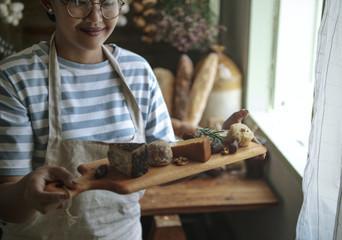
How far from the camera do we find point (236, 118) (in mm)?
652

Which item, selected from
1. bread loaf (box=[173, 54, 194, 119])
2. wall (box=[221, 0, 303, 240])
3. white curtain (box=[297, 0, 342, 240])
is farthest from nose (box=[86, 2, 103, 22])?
bread loaf (box=[173, 54, 194, 119])

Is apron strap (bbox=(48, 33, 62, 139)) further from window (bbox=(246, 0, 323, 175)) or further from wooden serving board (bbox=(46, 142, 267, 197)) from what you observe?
window (bbox=(246, 0, 323, 175))

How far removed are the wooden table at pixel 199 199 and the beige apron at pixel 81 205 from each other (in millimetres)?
401

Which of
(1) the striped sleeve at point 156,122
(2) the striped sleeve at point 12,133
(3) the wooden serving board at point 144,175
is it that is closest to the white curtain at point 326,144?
(3) the wooden serving board at point 144,175

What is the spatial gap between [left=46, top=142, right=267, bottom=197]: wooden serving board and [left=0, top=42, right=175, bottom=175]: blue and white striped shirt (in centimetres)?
12

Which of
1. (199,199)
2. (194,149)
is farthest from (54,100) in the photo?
(199,199)

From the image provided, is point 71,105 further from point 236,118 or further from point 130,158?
point 236,118

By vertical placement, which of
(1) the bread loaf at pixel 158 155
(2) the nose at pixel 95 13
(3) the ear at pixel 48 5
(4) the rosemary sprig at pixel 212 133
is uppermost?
(3) the ear at pixel 48 5

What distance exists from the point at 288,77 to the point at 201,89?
13.8 inches

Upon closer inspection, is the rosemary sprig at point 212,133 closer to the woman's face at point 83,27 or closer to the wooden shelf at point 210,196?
the woman's face at point 83,27

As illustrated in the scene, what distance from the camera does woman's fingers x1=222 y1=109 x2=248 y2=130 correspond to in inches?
25.5

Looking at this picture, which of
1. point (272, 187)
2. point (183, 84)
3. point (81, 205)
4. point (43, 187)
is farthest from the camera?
point (183, 84)

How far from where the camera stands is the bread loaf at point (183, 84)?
1372mm

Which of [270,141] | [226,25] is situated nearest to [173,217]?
[270,141]
